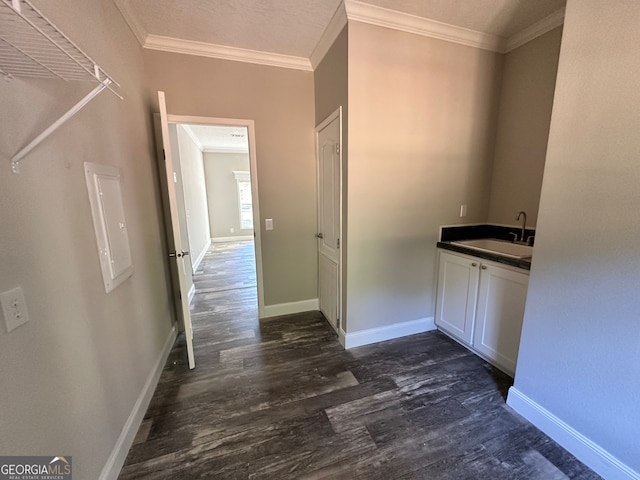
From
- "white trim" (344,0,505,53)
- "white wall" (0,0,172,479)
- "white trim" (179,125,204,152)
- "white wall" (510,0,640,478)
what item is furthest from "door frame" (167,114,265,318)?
"white trim" (179,125,204,152)

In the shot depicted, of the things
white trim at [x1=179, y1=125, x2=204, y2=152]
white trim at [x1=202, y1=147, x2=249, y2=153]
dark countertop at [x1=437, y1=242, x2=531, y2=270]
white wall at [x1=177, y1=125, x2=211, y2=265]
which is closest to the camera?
dark countertop at [x1=437, y1=242, x2=531, y2=270]

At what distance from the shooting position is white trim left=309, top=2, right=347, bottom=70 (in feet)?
6.31

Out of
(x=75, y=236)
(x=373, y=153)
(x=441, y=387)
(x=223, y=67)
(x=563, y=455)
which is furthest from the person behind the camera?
(x=223, y=67)

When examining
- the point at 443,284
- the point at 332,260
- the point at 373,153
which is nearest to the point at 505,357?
the point at 443,284

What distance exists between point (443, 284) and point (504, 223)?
0.88 metres

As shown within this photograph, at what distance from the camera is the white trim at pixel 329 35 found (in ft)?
6.31

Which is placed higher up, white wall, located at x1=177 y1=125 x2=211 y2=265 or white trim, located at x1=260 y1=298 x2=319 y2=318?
white wall, located at x1=177 y1=125 x2=211 y2=265

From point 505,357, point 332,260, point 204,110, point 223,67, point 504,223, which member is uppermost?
point 223,67

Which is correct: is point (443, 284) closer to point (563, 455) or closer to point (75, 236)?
point (563, 455)

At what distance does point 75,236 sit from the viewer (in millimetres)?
1146

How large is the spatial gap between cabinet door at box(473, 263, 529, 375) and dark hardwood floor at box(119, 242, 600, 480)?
16 cm

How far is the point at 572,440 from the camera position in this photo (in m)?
1.40

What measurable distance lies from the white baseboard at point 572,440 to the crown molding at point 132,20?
3.75 m

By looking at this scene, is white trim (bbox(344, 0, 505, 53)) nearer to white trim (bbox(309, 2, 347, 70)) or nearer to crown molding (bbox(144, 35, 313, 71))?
white trim (bbox(309, 2, 347, 70))
